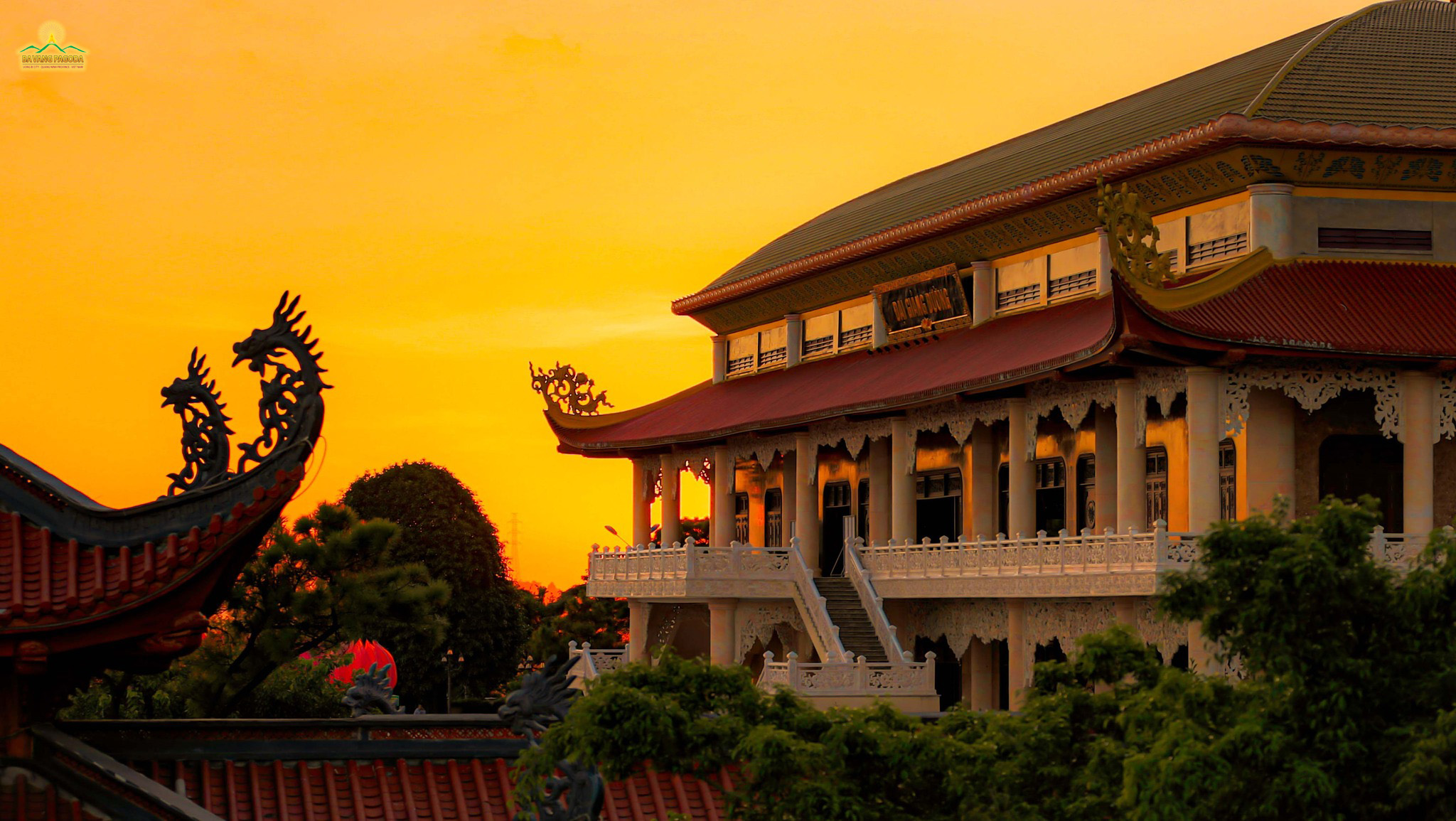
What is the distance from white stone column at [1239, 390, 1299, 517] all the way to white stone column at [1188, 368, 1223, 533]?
3.94 feet

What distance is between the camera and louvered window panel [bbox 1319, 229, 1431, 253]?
101ft

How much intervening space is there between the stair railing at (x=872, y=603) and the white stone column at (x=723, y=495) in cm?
800

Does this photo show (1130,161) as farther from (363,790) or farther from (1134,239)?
(363,790)

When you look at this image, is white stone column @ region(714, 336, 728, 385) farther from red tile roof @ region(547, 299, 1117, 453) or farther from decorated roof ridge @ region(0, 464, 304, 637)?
decorated roof ridge @ region(0, 464, 304, 637)

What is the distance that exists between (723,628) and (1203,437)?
1402cm

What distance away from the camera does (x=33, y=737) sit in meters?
13.6

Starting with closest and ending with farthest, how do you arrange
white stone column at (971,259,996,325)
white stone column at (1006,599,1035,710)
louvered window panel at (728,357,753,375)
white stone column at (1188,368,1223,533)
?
white stone column at (1188,368,1223,533) < white stone column at (1006,599,1035,710) < white stone column at (971,259,996,325) < louvered window panel at (728,357,753,375)

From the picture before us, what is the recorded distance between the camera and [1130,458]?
31.0m

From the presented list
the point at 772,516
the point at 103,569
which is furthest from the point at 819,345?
the point at 103,569

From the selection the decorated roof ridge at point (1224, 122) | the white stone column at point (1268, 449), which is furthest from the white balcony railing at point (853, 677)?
the decorated roof ridge at point (1224, 122)

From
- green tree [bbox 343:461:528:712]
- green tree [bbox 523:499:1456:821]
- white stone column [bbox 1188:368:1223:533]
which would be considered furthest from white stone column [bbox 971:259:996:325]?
green tree [bbox 343:461:528:712]

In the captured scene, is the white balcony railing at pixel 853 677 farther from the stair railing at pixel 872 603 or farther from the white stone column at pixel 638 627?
the white stone column at pixel 638 627

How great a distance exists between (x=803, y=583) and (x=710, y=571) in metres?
2.24

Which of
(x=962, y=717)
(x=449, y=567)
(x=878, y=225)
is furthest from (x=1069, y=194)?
(x=449, y=567)
